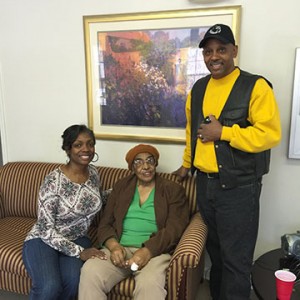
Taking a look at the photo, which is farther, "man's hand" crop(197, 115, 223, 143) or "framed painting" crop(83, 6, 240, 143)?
"framed painting" crop(83, 6, 240, 143)

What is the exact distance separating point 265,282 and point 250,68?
1.25 m

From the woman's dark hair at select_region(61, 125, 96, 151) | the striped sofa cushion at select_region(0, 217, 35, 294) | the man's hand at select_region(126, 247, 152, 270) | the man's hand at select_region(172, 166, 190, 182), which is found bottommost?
the striped sofa cushion at select_region(0, 217, 35, 294)

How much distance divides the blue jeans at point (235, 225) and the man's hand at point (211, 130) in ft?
0.71

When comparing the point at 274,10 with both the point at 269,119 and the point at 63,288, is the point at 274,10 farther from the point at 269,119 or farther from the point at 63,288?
the point at 63,288

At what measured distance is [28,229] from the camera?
2.26 meters

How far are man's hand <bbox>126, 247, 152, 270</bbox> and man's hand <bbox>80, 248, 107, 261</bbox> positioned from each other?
0.16 meters

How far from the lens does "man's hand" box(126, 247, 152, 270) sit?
5.52 feet

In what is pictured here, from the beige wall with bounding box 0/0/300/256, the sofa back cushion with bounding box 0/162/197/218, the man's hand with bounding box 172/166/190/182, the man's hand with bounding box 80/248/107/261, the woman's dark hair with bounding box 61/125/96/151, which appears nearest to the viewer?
the man's hand with bounding box 80/248/107/261

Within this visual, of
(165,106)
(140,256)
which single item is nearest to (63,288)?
(140,256)

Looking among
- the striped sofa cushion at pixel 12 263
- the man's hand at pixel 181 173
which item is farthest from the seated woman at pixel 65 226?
the man's hand at pixel 181 173

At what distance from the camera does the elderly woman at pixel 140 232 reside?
1.64 meters

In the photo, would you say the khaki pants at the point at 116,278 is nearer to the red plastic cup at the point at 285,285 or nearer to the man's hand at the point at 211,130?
the red plastic cup at the point at 285,285

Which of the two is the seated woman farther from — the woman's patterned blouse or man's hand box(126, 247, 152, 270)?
man's hand box(126, 247, 152, 270)

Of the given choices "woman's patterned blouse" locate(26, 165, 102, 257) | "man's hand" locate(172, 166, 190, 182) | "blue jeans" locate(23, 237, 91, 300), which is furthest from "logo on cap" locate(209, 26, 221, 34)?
"blue jeans" locate(23, 237, 91, 300)
